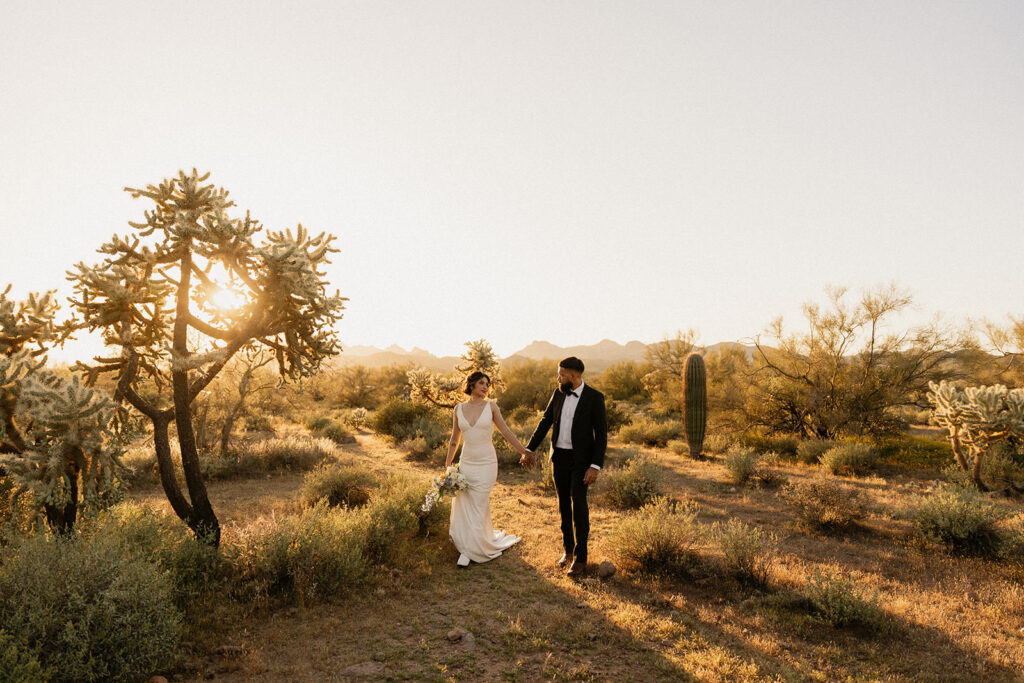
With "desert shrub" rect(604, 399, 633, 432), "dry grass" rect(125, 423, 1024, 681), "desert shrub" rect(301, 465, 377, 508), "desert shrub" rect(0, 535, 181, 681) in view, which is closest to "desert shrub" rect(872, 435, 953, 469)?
"dry grass" rect(125, 423, 1024, 681)

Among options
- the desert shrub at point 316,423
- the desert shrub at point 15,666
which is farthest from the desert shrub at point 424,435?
the desert shrub at point 15,666

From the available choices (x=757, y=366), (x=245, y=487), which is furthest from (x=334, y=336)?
(x=757, y=366)

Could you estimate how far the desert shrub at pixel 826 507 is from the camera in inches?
311

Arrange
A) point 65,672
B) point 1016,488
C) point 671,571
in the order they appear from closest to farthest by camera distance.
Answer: point 65,672 → point 671,571 → point 1016,488

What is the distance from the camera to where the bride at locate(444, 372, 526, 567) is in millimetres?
6551

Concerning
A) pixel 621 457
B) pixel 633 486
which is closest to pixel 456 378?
pixel 621 457

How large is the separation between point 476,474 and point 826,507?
219 inches

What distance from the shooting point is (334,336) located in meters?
5.36

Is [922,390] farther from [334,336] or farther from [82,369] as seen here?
[82,369]

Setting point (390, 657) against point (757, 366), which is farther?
point (757, 366)

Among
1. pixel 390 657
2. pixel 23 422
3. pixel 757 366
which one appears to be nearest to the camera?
pixel 390 657

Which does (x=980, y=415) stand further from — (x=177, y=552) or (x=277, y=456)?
(x=277, y=456)

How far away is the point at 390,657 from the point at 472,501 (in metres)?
2.46

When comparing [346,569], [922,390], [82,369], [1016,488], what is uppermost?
[82,369]
